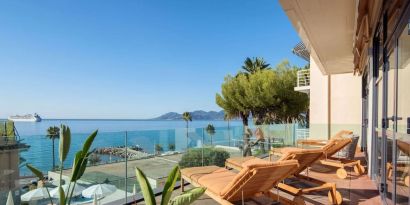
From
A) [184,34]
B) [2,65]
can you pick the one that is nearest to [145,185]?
[184,34]

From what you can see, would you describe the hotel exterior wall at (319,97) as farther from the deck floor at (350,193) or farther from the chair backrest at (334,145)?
the deck floor at (350,193)

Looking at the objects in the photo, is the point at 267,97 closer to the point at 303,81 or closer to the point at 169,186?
the point at 303,81

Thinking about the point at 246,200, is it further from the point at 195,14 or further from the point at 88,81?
the point at 88,81

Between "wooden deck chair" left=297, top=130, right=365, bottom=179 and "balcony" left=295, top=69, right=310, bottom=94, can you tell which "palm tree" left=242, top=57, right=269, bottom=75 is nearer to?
"balcony" left=295, top=69, right=310, bottom=94

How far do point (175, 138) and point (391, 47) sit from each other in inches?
172

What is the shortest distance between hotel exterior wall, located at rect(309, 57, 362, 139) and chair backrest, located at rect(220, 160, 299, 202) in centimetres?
763

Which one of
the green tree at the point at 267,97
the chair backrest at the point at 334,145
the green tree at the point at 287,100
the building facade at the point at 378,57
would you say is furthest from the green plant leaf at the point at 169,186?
the green tree at the point at 287,100

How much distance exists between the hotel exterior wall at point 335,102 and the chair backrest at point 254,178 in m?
7.63

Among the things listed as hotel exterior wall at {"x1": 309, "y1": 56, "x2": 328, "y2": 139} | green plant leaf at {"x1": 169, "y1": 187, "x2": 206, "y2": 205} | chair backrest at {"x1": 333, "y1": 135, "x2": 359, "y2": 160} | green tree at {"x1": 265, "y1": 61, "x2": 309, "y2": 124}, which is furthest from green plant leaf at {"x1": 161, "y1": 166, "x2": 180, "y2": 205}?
green tree at {"x1": 265, "y1": 61, "x2": 309, "y2": 124}

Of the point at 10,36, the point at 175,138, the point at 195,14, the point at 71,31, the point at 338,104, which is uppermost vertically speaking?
the point at 195,14

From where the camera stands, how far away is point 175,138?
635cm

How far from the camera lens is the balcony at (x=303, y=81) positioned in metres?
15.9

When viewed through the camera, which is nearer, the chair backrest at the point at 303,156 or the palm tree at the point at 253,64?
the chair backrest at the point at 303,156

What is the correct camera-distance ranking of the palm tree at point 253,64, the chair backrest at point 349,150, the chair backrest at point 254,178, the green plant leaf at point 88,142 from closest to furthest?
1. the green plant leaf at point 88,142
2. the chair backrest at point 254,178
3. the chair backrest at point 349,150
4. the palm tree at point 253,64
